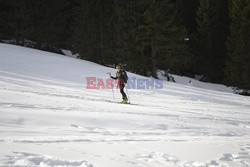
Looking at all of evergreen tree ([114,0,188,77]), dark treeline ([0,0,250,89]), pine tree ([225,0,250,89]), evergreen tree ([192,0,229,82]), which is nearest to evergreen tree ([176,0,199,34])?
dark treeline ([0,0,250,89])

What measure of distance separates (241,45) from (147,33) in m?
11.7

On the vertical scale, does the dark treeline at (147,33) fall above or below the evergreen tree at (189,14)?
below

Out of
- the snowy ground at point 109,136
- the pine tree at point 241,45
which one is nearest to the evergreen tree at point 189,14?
the pine tree at point 241,45

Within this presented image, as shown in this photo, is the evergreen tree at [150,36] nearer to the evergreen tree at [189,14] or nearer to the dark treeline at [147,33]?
the dark treeline at [147,33]

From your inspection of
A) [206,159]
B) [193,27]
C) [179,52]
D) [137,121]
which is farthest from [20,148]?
[193,27]

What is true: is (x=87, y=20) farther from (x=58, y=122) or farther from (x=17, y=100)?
(x=58, y=122)

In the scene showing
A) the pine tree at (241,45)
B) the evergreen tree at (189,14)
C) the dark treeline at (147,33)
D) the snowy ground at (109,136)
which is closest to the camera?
the snowy ground at (109,136)

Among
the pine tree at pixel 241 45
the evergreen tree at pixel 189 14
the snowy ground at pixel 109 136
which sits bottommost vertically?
the snowy ground at pixel 109 136

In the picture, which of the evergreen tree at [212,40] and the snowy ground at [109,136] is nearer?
the snowy ground at [109,136]

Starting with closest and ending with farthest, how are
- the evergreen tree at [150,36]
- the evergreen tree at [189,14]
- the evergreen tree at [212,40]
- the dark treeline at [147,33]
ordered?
the evergreen tree at [150,36]
the dark treeline at [147,33]
the evergreen tree at [212,40]
the evergreen tree at [189,14]

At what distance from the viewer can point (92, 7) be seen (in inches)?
1513

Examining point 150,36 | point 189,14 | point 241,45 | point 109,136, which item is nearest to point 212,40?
point 241,45

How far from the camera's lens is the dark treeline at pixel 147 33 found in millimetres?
29328

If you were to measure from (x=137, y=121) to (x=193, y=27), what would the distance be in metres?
38.2
